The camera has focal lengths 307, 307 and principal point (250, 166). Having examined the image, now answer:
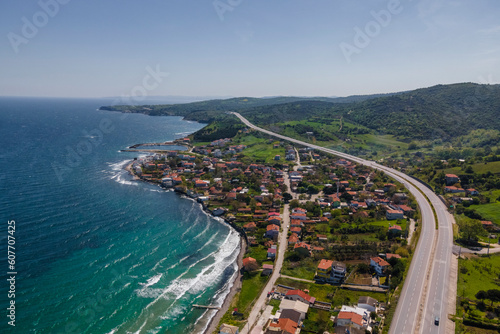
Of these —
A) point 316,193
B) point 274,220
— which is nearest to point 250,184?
point 316,193

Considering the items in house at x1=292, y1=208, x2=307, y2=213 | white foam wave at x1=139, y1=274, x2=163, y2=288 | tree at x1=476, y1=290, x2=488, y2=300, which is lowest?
white foam wave at x1=139, y1=274, x2=163, y2=288

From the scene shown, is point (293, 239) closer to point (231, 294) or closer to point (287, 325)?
point (231, 294)

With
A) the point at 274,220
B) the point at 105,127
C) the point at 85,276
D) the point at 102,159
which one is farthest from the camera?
the point at 105,127

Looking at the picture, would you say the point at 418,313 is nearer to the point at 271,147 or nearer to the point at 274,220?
the point at 274,220

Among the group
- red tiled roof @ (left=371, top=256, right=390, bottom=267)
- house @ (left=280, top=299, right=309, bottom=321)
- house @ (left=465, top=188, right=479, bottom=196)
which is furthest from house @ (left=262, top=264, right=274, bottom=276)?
house @ (left=465, top=188, right=479, bottom=196)

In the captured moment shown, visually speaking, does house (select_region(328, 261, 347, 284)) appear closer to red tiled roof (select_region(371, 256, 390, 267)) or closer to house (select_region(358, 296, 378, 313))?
red tiled roof (select_region(371, 256, 390, 267))

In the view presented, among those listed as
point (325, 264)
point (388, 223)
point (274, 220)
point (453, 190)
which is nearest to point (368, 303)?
point (325, 264)
